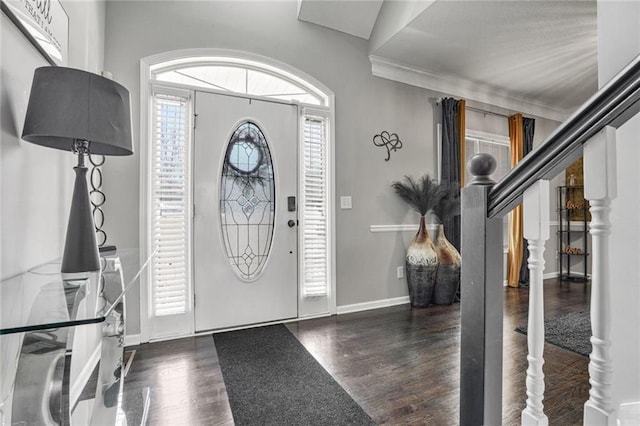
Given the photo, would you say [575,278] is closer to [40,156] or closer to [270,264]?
[270,264]

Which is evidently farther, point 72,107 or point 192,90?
point 192,90

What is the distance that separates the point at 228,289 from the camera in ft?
9.05

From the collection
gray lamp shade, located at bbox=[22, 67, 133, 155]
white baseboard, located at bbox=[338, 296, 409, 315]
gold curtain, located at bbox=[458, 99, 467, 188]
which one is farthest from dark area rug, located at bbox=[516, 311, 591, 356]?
gray lamp shade, located at bbox=[22, 67, 133, 155]

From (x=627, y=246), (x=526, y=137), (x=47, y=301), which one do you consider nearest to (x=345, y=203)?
(x=627, y=246)

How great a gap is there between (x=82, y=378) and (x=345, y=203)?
243cm

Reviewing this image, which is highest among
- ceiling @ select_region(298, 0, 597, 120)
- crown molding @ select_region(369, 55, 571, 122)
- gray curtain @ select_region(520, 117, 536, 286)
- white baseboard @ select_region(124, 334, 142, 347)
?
ceiling @ select_region(298, 0, 597, 120)

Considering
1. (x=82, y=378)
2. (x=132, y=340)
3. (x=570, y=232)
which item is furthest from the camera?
(x=570, y=232)

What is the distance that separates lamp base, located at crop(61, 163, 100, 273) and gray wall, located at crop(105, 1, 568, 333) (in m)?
1.43

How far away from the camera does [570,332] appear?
103 inches

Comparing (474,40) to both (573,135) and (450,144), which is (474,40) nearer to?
(450,144)

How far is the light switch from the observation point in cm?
325

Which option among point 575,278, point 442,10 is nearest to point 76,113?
point 442,10

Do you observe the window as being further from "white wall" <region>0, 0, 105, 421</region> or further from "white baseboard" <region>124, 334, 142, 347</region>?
"white baseboard" <region>124, 334, 142, 347</region>

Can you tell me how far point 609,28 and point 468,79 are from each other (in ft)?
10.0
